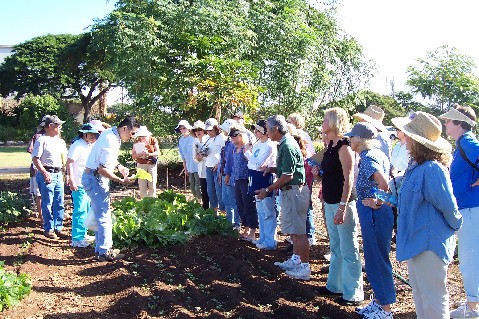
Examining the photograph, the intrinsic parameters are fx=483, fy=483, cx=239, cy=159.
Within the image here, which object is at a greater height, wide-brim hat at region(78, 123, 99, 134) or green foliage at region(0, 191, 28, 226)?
wide-brim hat at region(78, 123, 99, 134)

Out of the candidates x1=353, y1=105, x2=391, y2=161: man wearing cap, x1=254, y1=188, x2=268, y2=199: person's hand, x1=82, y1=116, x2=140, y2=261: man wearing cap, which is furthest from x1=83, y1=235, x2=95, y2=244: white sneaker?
x1=353, y1=105, x2=391, y2=161: man wearing cap

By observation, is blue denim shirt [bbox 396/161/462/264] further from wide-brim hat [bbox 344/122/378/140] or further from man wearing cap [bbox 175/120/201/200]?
man wearing cap [bbox 175/120/201/200]

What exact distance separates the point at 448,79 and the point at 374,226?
11115mm

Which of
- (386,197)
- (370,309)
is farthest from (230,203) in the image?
(386,197)

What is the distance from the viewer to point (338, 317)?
15.2 feet

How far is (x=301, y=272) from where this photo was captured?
229 inches

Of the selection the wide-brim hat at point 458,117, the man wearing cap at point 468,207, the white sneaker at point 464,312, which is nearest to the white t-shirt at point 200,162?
the wide-brim hat at point 458,117

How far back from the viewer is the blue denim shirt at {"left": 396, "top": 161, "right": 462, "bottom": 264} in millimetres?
3539

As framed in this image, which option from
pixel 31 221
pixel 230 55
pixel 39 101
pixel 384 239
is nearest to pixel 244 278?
pixel 384 239

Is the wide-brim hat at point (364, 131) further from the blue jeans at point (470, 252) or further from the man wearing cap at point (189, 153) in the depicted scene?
the man wearing cap at point (189, 153)

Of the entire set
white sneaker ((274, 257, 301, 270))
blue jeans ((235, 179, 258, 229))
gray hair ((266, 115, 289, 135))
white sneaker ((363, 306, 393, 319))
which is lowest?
white sneaker ((363, 306, 393, 319))

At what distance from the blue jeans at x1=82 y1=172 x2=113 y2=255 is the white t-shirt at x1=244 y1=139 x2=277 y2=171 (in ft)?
6.89

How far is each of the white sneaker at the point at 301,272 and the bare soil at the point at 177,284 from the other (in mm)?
85

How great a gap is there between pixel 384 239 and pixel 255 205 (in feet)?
11.0
